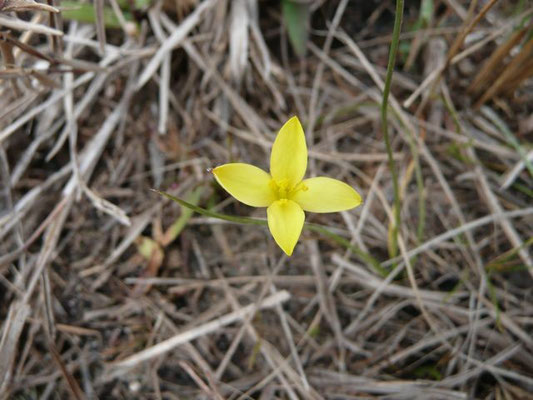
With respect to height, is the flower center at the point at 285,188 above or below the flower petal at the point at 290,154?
below


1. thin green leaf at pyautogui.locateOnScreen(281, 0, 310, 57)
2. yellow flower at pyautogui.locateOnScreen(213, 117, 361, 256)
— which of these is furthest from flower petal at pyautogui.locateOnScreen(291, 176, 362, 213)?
thin green leaf at pyautogui.locateOnScreen(281, 0, 310, 57)

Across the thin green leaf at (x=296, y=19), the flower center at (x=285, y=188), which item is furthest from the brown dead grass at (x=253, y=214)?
the flower center at (x=285, y=188)

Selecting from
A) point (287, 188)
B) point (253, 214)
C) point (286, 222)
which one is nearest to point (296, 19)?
point (253, 214)

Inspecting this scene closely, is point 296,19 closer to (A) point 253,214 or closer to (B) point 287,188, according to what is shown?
(A) point 253,214

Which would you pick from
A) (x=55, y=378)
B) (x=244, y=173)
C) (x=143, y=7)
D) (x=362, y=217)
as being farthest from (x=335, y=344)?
(x=143, y=7)

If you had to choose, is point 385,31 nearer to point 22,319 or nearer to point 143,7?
point 143,7

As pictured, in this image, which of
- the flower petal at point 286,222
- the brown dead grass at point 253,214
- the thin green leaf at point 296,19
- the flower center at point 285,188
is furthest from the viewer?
the thin green leaf at point 296,19

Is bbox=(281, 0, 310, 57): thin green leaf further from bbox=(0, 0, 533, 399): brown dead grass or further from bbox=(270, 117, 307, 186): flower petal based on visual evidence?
bbox=(270, 117, 307, 186): flower petal

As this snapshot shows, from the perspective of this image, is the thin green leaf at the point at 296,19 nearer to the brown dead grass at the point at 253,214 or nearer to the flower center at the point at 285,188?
the brown dead grass at the point at 253,214
